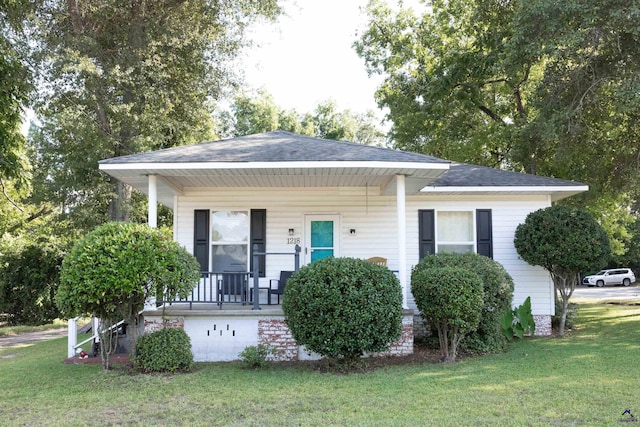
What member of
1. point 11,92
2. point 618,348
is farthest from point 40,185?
point 618,348

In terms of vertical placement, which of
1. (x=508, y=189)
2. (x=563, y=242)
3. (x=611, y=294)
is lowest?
(x=611, y=294)

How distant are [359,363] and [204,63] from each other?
12.9 metres

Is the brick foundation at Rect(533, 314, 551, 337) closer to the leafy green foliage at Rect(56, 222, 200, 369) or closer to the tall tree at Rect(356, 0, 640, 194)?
the tall tree at Rect(356, 0, 640, 194)

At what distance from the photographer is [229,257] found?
1155 cm

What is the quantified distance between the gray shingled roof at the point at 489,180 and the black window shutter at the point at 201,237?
4.79 metres

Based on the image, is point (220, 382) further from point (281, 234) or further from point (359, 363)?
point (281, 234)

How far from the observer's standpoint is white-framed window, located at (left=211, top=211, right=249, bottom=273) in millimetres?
11516

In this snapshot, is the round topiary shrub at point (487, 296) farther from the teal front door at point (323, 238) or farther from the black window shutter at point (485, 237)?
the teal front door at point (323, 238)

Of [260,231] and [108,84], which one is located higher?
[108,84]

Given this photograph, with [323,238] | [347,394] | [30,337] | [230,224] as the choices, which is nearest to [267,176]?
[230,224]

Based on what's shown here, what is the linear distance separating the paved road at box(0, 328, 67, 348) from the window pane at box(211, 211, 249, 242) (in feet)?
21.6

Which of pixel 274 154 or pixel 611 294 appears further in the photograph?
pixel 611 294

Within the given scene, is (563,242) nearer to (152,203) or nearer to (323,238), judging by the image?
(323,238)

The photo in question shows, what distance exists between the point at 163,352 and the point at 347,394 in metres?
2.91
